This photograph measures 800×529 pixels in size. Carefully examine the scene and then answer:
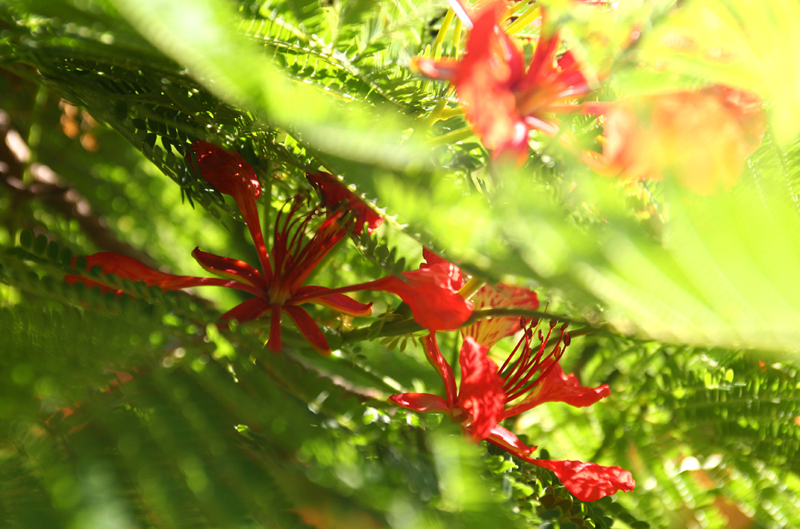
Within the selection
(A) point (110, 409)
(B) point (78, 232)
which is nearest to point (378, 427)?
(A) point (110, 409)

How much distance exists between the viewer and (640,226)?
0.21 metres

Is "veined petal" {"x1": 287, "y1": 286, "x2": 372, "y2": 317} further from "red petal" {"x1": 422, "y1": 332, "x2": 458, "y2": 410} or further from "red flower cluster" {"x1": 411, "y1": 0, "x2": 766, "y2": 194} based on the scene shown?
"red flower cluster" {"x1": 411, "y1": 0, "x2": 766, "y2": 194}

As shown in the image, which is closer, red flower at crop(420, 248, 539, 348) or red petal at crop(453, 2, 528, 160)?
red petal at crop(453, 2, 528, 160)

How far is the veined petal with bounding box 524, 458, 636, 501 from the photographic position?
42 centimetres

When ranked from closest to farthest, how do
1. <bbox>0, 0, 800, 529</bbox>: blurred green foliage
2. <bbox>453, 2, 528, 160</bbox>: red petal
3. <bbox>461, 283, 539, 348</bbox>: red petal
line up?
<bbox>0, 0, 800, 529</bbox>: blurred green foliage
<bbox>453, 2, 528, 160</bbox>: red petal
<bbox>461, 283, 539, 348</bbox>: red petal

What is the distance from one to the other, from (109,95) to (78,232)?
319mm

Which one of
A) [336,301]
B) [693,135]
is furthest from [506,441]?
[693,135]

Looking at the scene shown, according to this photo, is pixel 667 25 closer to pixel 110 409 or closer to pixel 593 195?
pixel 593 195

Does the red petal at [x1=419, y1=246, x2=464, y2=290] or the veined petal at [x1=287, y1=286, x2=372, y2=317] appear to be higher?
the red petal at [x1=419, y1=246, x2=464, y2=290]

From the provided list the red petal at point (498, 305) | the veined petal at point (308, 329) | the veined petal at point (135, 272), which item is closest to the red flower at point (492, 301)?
the red petal at point (498, 305)

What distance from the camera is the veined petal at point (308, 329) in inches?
17.5

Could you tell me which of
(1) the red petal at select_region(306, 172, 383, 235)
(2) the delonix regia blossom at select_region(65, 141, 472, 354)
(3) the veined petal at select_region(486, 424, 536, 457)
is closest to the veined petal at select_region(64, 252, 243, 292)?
(2) the delonix regia blossom at select_region(65, 141, 472, 354)

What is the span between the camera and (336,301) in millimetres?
497

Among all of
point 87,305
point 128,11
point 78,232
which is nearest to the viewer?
point 128,11
